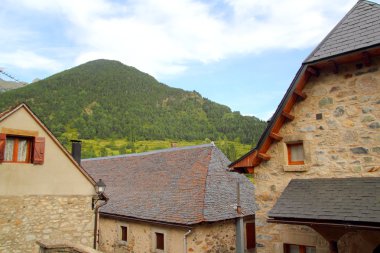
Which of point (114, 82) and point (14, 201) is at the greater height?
point (114, 82)

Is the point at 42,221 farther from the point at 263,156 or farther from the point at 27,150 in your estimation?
the point at 263,156

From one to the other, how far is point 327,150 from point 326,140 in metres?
0.23

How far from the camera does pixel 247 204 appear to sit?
14.9m

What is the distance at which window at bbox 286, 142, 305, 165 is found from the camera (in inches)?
315

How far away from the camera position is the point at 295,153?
8125 millimetres

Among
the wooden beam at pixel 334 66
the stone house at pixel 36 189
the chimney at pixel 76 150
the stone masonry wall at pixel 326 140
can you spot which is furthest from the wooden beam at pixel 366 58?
the chimney at pixel 76 150

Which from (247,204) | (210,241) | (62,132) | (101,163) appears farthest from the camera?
(62,132)

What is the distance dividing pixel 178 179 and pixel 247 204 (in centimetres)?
355

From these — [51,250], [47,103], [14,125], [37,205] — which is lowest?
[51,250]

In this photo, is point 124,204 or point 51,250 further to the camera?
point 124,204

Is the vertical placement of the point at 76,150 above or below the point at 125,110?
below

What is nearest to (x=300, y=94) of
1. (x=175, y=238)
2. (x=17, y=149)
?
(x=175, y=238)

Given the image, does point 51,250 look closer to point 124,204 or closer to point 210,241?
point 210,241

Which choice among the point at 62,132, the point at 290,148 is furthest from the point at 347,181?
the point at 62,132
